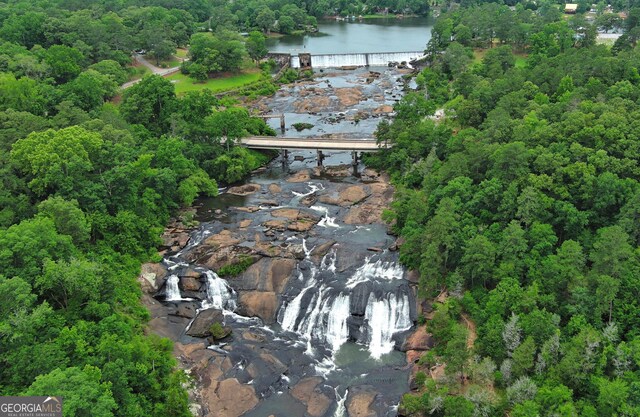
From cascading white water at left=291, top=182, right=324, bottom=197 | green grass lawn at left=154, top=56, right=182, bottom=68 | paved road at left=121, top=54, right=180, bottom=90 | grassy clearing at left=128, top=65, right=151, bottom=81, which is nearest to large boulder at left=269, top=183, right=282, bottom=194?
cascading white water at left=291, top=182, right=324, bottom=197

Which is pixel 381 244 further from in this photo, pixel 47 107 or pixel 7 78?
pixel 7 78

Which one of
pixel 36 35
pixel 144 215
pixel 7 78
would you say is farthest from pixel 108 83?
pixel 144 215

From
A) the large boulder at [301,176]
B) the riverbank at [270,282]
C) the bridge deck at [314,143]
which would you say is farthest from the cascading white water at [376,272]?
the bridge deck at [314,143]

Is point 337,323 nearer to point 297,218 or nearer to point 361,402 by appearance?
point 361,402

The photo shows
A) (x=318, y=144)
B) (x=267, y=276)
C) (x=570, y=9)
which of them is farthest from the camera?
(x=570, y=9)

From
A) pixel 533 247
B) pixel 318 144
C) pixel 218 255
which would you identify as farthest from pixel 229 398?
pixel 318 144

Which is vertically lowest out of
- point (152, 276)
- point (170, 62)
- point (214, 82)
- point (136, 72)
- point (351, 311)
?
point (351, 311)

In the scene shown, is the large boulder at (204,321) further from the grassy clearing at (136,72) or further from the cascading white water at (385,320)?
the grassy clearing at (136,72)
